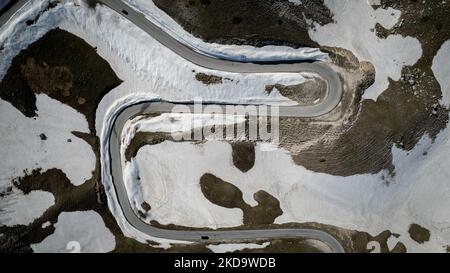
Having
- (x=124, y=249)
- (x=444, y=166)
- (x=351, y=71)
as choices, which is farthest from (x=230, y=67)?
(x=444, y=166)

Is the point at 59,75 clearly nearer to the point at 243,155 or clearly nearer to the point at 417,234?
the point at 243,155

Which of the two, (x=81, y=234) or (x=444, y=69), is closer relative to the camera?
(x=444, y=69)

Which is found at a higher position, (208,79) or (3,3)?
(3,3)

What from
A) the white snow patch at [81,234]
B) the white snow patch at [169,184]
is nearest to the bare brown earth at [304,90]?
the white snow patch at [169,184]

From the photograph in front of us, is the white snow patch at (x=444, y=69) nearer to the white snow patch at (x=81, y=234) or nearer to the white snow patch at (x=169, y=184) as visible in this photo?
the white snow patch at (x=169, y=184)

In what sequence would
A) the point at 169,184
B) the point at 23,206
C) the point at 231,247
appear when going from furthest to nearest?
1. the point at 231,247
2. the point at 169,184
3. the point at 23,206

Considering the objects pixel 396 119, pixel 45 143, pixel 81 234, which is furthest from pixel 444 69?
pixel 45 143

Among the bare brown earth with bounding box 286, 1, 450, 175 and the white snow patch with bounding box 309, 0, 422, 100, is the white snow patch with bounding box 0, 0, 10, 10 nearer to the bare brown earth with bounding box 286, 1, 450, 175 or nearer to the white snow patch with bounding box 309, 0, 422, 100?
the white snow patch with bounding box 309, 0, 422, 100
